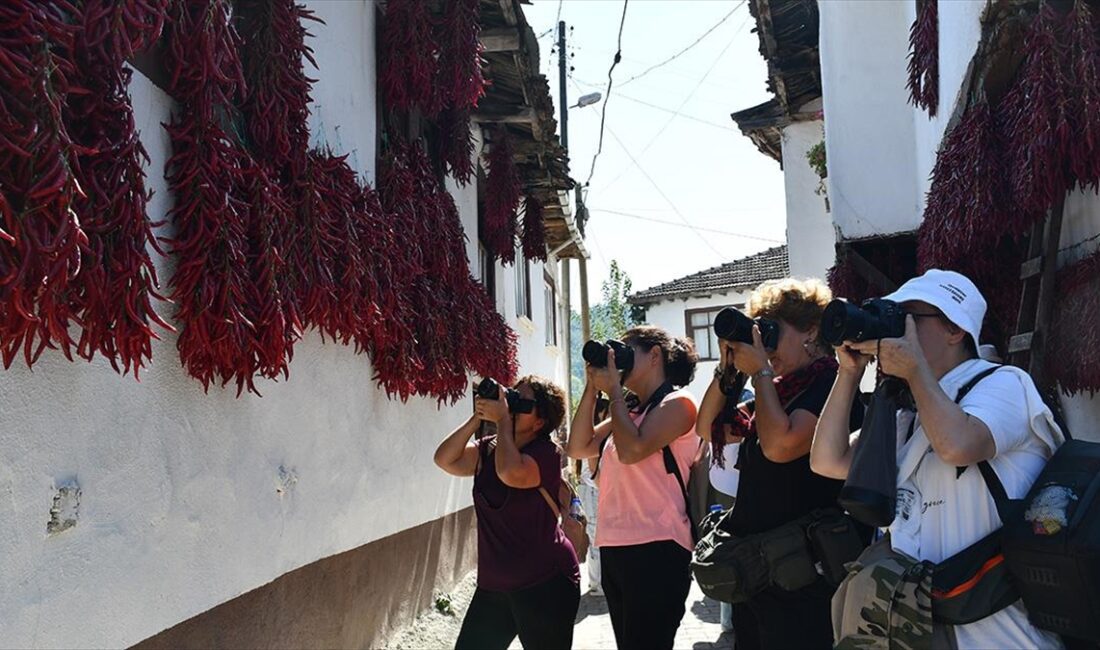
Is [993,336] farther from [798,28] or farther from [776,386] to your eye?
[798,28]

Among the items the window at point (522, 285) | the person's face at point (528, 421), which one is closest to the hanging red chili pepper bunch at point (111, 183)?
the person's face at point (528, 421)

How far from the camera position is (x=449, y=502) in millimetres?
7012

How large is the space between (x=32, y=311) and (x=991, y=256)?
13.6 feet

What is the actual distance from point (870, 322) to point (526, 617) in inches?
81.0

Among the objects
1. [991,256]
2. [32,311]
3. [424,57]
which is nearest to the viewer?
[32,311]

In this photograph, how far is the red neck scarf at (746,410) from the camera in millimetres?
2883

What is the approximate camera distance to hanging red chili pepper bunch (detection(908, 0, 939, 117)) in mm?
5320

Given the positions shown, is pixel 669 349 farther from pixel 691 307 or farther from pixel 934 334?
pixel 691 307

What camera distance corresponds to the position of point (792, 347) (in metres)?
2.95

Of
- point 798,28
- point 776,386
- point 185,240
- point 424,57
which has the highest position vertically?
point 798,28

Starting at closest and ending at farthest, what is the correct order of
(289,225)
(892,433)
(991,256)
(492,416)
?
(892,433)
(289,225)
(492,416)
(991,256)

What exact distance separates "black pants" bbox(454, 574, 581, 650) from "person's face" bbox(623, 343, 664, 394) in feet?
2.82

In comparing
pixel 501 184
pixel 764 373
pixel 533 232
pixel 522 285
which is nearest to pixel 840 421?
pixel 764 373

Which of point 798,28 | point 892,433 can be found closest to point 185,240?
point 892,433
